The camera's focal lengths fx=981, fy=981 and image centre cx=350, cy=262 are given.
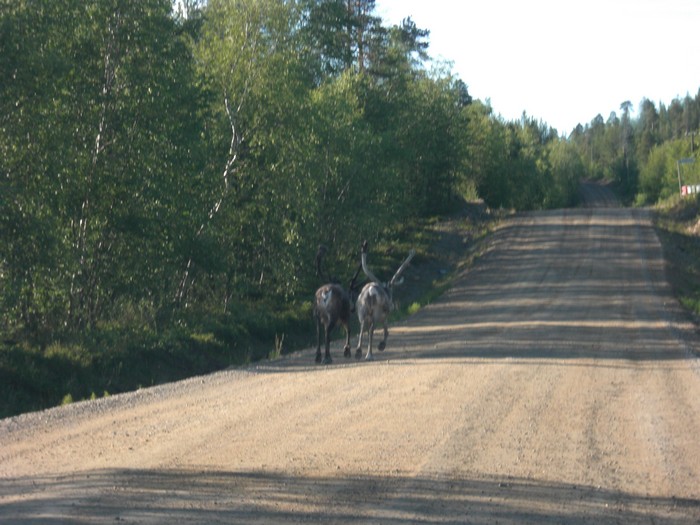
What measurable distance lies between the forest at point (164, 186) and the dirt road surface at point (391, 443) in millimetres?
4716

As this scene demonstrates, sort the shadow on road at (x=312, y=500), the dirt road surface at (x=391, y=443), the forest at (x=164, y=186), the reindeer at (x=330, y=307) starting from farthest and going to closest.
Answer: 1. the forest at (x=164, y=186)
2. the reindeer at (x=330, y=307)
3. the dirt road surface at (x=391, y=443)
4. the shadow on road at (x=312, y=500)

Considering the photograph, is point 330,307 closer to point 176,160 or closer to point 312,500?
point 176,160

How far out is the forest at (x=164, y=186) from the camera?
1920cm

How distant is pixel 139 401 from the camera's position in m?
13.2

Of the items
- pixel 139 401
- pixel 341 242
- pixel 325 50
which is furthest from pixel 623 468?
pixel 325 50

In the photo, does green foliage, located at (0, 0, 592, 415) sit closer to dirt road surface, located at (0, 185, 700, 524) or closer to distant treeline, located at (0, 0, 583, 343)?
distant treeline, located at (0, 0, 583, 343)

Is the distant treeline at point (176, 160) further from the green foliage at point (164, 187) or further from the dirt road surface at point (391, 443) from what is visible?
the dirt road surface at point (391, 443)

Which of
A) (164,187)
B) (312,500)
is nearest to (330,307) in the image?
(164,187)

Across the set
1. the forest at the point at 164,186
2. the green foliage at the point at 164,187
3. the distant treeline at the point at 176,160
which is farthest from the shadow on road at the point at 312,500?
the distant treeline at the point at 176,160

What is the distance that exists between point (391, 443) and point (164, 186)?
47.4ft

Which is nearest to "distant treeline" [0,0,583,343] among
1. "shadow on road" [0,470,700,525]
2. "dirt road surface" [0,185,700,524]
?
"dirt road surface" [0,185,700,524]

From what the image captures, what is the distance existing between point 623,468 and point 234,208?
72.3 feet

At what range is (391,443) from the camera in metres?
10.3

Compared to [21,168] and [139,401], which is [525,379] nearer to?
[139,401]
